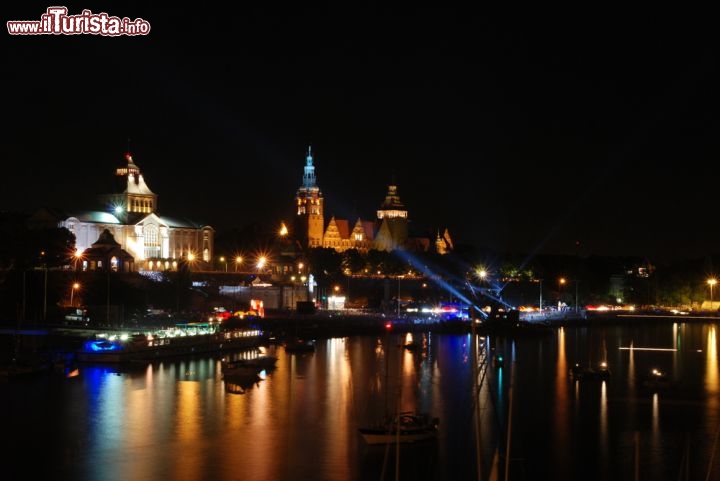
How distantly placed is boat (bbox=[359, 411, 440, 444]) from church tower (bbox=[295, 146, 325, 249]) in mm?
A: 89385

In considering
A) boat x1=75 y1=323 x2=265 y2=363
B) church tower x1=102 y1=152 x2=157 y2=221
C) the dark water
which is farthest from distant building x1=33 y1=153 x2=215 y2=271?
the dark water

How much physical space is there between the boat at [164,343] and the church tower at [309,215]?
62.5 metres

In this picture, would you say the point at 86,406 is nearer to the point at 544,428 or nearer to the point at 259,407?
the point at 259,407

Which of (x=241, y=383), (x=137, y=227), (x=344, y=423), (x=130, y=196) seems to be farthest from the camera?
(x=130, y=196)

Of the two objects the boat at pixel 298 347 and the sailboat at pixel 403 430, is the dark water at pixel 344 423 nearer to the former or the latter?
the sailboat at pixel 403 430

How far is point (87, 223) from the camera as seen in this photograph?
78.1 m

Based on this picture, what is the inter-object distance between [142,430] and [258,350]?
23.3 meters

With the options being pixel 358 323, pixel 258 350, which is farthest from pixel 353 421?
pixel 358 323

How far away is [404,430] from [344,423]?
4.75 metres

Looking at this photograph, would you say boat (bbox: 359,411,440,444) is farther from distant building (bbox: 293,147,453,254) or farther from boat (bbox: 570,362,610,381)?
distant building (bbox: 293,147,453,254)

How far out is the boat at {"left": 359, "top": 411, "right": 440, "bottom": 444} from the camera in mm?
28078

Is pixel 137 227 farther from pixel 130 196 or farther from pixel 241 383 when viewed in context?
pixel 241 383

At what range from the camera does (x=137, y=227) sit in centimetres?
8156

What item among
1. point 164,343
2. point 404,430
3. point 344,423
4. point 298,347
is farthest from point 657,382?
point 164,343
